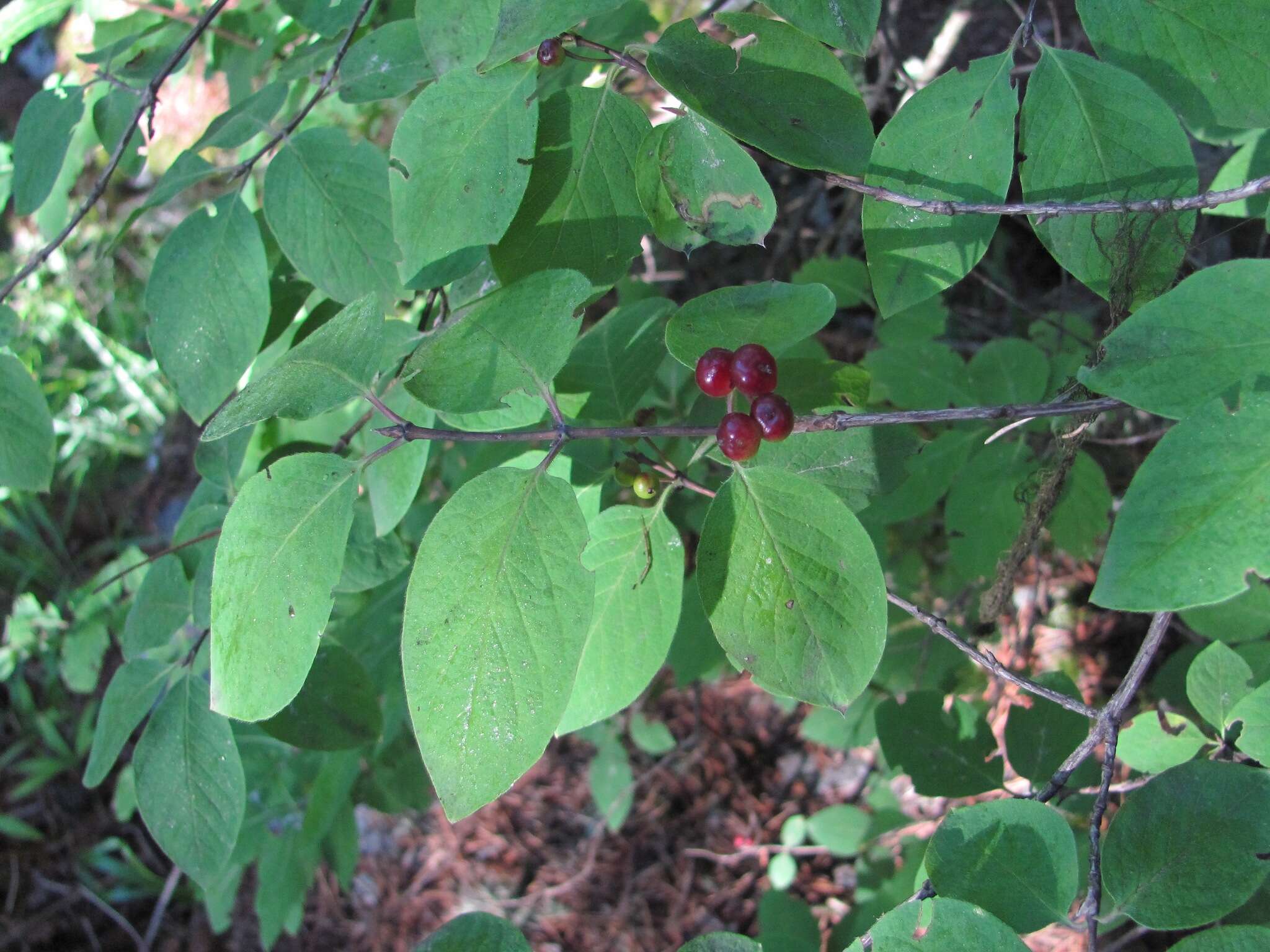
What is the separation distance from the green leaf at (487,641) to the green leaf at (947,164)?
58 cm

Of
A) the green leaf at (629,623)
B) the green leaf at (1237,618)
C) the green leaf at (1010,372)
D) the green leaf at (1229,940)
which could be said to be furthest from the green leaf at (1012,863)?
the green leaf at (1010,372)

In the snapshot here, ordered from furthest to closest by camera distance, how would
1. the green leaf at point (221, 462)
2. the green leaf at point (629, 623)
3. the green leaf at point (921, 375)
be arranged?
the green leaf at point (921, 375), the green leaf at point (221, 462), the green leaf at point (629, 623)

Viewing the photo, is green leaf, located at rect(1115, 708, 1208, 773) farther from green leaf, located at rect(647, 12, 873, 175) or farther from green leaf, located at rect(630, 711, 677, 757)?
green leaf, located at rect(630, 711, 677, 757)

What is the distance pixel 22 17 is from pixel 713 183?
2.01m

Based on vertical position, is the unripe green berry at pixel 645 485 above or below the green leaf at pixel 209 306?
below

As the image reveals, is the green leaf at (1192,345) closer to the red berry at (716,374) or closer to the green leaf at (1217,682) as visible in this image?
the red berry at (716,374)

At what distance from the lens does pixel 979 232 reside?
1.13 metres

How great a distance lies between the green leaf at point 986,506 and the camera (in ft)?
6.20

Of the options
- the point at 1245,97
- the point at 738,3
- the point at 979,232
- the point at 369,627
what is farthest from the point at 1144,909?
the point at 738,3

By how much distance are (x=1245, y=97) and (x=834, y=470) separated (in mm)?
741

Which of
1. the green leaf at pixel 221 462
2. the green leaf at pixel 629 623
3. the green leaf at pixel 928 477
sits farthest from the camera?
the green leaf at pixel 928 477

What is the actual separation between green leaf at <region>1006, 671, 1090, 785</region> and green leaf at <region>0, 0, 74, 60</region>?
2.70m

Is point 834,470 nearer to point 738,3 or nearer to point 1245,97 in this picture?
point 1245,97

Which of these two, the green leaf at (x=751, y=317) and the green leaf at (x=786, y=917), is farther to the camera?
the green leaf at (x=786, y=917)
